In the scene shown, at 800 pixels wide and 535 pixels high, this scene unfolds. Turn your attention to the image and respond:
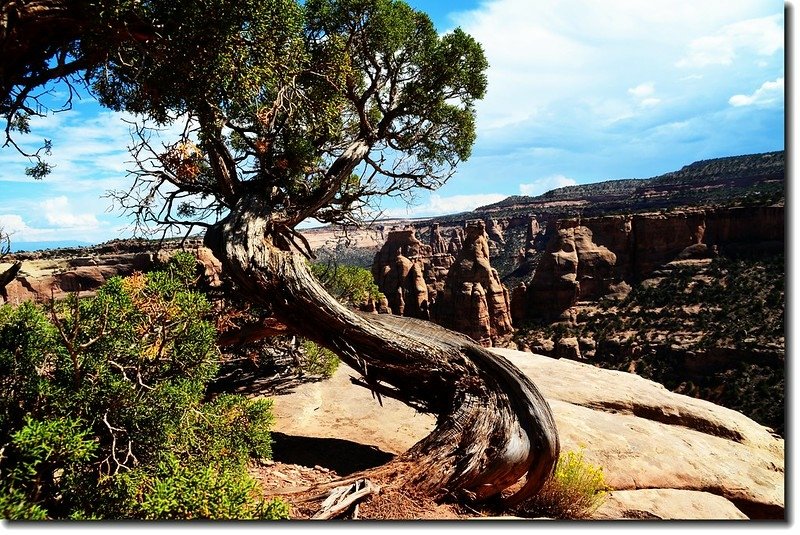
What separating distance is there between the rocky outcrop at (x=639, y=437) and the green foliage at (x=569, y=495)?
0.27 meters

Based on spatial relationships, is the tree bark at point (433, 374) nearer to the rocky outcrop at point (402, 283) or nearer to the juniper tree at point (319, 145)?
the juniper tree at point (319, 145)

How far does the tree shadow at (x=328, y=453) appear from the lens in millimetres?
8258

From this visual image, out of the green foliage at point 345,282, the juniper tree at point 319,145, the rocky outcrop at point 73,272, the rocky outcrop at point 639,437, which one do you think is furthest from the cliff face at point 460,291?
the juniper tree at point 319,145

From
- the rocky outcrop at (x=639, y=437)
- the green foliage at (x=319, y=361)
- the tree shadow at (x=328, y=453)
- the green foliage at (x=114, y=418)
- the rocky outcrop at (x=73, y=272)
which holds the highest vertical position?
the rocky outcrop at (x=73, y=272)

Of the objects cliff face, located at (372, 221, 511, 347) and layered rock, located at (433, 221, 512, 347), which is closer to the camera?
layered rock, located at (433, 221, 512, 347)

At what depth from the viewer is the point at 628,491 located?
791 cm

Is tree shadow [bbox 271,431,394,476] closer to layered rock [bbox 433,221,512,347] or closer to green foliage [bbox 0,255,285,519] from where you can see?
green foliage [bbox 0,255,285,519]

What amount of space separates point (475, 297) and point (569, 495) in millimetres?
46071

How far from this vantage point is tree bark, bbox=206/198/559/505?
23.0 ft

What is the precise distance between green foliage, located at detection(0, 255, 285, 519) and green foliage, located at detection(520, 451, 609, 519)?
4524mm

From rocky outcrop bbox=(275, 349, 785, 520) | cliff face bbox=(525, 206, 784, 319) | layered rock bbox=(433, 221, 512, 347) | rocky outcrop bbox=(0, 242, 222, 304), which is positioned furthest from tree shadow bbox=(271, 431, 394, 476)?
cliff face bbox=(525, 206, 784, 319)

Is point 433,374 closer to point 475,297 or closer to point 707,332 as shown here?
point 707,332

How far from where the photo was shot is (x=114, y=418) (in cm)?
461

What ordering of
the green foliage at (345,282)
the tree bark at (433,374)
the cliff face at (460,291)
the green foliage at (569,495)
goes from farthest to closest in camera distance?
the cliff face at (460,291), the green foliage at (345,282), the tree bark at (433,374), the green foliage at (569,495)
